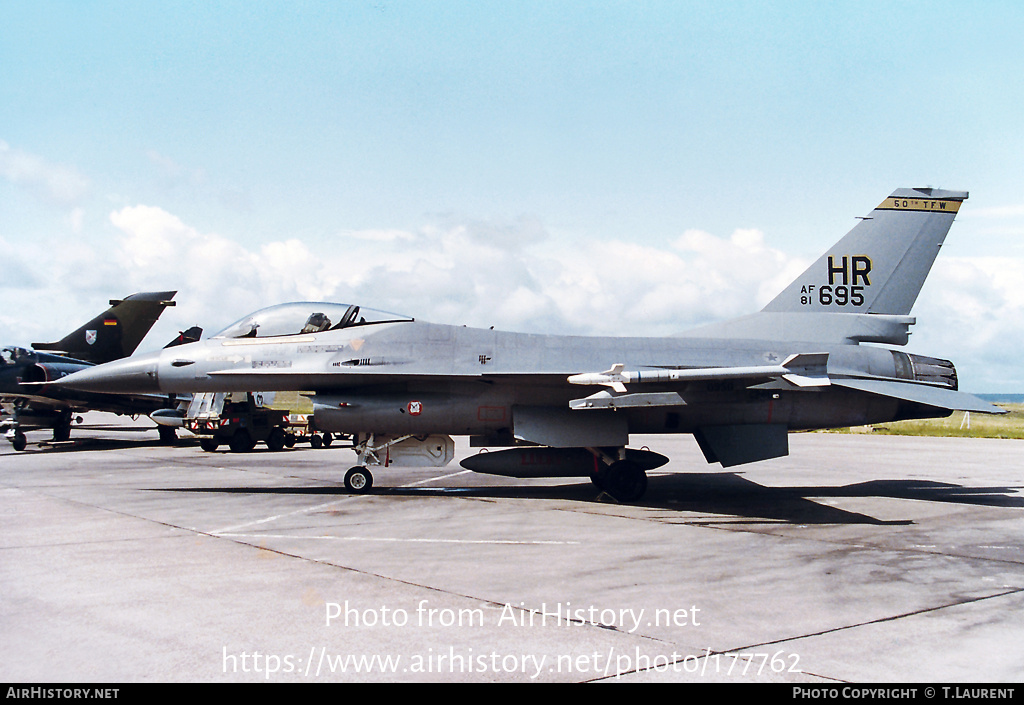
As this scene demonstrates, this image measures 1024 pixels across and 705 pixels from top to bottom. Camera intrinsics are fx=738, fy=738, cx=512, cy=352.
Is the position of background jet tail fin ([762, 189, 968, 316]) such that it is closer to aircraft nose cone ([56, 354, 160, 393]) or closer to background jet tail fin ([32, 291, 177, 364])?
aircraft nose cone ([56, 354, 160, 393])

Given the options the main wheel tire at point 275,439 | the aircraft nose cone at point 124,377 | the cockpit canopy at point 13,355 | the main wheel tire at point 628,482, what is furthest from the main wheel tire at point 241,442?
the main wheel tire at point 628,482

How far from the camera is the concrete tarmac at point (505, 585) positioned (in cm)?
432

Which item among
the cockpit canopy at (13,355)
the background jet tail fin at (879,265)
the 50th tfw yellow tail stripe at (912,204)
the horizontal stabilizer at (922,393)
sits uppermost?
the 50th tfw yellow tail stripe at (912,204)

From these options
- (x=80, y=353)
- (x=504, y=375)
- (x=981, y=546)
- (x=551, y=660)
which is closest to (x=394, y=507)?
(x=504, y=375)

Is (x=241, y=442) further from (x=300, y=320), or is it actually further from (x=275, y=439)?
(x=300, y=320)

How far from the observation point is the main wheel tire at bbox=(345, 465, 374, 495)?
12.2 metres

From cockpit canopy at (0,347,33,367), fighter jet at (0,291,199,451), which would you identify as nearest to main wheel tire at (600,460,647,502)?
fighter jet at (0,291,199,451)

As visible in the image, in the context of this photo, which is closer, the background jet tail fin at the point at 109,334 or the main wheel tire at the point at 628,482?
A: the main wheel tire at the point at 628,482

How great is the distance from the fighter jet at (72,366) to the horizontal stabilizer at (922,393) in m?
19.4

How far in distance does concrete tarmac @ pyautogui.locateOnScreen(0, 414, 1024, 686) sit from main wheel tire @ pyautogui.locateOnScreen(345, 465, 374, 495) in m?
0.33

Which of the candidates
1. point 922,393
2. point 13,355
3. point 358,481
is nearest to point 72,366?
point 13,355

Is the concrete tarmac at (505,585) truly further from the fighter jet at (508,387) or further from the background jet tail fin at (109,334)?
the background jet tail fin at (109,334)

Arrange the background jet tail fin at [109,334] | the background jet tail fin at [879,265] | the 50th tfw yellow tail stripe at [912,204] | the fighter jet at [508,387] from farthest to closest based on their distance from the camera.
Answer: the background jet tail fin at [109,334], the 50th tfw yellow tail stripe at [912,204], the background jet tail fin at [879,265], the fighter jet at [508,387]
